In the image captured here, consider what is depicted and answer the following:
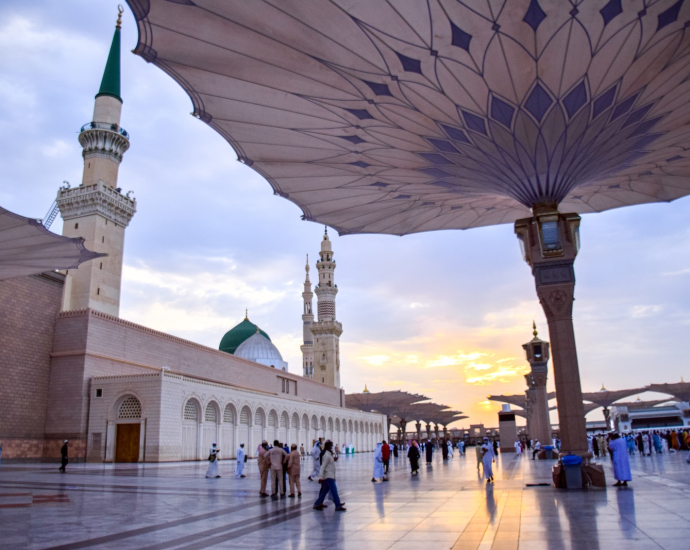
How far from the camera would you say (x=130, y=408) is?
90.6 feet

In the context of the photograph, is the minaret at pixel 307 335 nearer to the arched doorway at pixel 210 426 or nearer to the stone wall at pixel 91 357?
the stone wall at pixel 91 357

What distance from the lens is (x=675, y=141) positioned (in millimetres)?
12656

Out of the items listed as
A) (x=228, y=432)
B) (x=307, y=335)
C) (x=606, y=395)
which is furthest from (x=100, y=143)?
(x=606, y=395)

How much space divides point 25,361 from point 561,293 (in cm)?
2573

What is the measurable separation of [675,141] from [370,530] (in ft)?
36.6

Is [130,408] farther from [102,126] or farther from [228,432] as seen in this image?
[102,126]

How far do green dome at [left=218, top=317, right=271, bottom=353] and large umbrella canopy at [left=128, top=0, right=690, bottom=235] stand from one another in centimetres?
5124

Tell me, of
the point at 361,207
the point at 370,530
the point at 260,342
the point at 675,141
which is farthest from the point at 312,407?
the point at 370,530

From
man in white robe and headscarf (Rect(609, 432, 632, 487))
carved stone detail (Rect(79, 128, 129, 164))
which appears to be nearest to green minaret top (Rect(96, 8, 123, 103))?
carved stone detail (Rect(79, 128, 129, 164))

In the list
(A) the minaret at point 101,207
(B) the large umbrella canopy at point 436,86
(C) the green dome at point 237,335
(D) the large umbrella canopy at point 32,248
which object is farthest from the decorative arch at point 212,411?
(C) the green dome at point 237,335

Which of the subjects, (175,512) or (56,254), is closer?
(175,512)

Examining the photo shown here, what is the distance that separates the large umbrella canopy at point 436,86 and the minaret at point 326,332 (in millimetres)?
51037

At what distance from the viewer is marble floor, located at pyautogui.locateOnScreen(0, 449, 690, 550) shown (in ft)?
18.4

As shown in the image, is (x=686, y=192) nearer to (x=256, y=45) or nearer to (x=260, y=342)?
(x=256, y=45)
